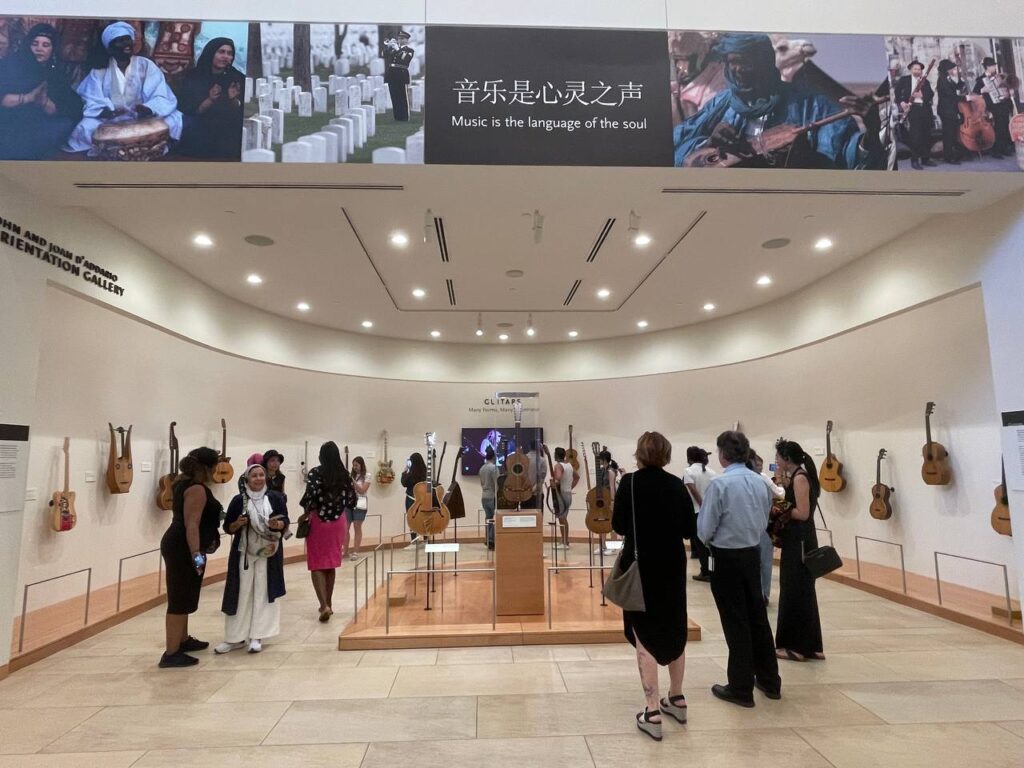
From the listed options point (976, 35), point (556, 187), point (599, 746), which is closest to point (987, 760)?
point (599, 746)

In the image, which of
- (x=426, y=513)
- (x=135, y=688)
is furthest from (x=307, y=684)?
(x=426, y=513)

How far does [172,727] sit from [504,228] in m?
4.78

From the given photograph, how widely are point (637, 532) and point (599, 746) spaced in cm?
111

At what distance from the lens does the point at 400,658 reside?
4461mm

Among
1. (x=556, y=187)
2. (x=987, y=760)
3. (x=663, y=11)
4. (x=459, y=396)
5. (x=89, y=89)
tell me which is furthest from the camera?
(x=459, y=396)

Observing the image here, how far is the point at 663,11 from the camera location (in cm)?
437

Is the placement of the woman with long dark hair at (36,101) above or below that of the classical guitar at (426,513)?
above

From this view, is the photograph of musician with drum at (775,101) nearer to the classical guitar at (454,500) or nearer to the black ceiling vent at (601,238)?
the black ceiling vent at (601,238)

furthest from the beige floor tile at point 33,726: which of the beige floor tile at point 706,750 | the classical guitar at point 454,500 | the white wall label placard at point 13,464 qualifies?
the classical guitar at point 454,500

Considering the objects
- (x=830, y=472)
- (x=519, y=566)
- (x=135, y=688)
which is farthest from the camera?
(x=830, y=472)

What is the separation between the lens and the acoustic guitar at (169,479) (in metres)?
7.16

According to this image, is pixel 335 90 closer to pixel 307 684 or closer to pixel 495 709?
pixel 307 684

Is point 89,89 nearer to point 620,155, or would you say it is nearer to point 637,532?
point 620,155

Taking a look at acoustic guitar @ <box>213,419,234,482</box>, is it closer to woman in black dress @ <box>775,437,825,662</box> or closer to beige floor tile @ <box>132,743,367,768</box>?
beige floor tile @ <box>132,743,367,768</box>
